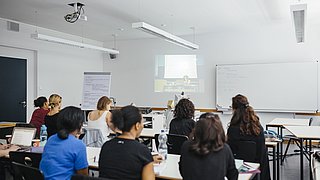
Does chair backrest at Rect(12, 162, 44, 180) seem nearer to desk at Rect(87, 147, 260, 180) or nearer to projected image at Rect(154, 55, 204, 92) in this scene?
desk at Rect(87, 147, 260, 180)

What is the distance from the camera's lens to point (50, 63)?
27.2 feet

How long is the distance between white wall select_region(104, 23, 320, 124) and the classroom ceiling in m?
0.32

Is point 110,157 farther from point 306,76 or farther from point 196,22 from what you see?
point 306,76

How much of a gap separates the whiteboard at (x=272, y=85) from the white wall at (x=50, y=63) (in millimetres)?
4182

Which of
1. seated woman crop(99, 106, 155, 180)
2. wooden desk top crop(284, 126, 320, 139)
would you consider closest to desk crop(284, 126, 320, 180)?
wooden desk top crop(284, 126, 320, 139)

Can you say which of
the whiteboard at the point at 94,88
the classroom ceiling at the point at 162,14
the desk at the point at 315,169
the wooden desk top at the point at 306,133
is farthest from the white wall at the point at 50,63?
the desk at the point at 315,169

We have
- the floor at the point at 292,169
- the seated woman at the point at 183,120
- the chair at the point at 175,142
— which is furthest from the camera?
the floor at the point at 292,169

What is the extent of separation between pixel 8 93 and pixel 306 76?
7142mm

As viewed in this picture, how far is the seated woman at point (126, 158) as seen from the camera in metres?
1.93

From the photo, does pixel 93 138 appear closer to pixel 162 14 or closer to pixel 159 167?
pixel 159 167

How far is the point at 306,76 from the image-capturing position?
730 cm

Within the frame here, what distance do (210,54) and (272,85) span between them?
189cm

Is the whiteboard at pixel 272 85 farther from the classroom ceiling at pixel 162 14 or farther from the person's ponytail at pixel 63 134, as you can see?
the person's ponytail at pixel 63 134

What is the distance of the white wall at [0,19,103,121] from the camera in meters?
7.37
